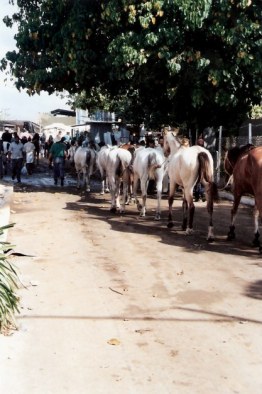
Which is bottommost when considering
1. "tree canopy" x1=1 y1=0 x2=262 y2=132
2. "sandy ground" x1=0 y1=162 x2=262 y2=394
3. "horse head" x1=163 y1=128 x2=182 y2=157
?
"sandy ground" x1=0 y1=162 x2=262 y2=394

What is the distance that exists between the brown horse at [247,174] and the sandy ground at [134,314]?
602mm

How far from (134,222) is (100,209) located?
2451 mm

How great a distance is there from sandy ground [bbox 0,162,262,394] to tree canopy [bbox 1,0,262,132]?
6486 millimetres

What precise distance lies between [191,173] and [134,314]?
16.7 ft

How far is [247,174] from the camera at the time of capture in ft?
31.7

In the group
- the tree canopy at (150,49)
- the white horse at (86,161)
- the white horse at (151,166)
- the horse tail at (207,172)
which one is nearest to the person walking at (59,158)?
the white horse at (86,161)

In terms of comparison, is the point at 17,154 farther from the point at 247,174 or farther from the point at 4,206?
the point at 247,174

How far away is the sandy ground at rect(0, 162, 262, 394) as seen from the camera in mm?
4410

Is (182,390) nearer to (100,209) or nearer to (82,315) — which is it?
(82,315)

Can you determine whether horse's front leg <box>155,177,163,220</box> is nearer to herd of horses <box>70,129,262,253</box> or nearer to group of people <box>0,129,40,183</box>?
herd of horses <box>70,129,262,253</box>

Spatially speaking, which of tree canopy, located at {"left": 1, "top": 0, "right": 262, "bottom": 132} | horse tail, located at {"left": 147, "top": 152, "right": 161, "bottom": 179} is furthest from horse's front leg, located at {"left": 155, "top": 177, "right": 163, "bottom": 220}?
tree canopy, located at {"left": 1, "top": 0, "right": 262, "bottom": 132}

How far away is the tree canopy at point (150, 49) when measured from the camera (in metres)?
15.2

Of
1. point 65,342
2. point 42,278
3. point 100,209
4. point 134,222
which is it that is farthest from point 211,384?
point 100,209

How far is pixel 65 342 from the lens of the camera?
5145 millimetres
